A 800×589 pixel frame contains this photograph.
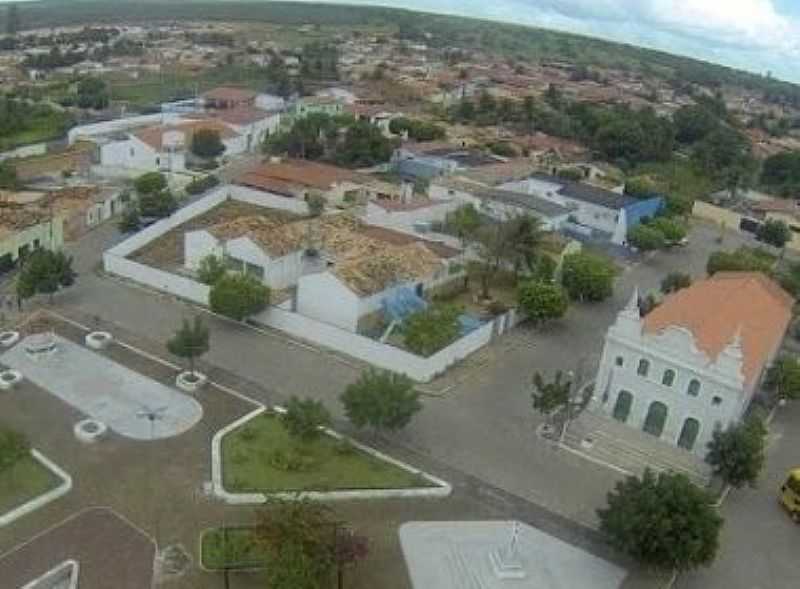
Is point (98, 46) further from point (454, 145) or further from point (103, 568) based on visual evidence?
point (103, 568)

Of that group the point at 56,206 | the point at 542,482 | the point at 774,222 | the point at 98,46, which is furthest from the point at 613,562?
the point at 98,46

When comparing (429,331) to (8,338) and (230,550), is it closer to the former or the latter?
(230,550)

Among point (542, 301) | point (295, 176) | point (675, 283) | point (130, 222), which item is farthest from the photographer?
point (295, 176)

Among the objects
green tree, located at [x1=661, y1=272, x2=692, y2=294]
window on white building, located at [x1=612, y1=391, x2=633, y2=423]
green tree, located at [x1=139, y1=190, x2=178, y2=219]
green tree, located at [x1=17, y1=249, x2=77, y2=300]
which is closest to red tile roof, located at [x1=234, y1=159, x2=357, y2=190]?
green tree, located at [x1=139, y1=190, x2=178, y2=219]

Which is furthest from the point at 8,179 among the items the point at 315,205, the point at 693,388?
the point at 693,388

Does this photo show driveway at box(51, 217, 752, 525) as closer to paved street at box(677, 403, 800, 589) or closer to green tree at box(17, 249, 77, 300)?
green tree at box(17, 249, 77, 300)

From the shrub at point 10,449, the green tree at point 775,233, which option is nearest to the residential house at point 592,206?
the green tree at point 775,233
